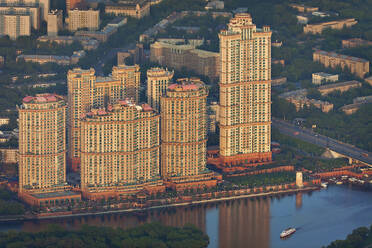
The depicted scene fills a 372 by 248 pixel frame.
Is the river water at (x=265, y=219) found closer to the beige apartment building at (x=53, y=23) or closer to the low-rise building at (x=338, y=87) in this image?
the low-rise building at (x=338, y=87)

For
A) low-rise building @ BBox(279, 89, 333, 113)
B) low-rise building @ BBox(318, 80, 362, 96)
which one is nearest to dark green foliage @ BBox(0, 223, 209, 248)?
low-rise building @ BBox(279, 89, 333, 113)

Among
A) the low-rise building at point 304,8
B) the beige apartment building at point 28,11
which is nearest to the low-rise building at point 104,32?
the beige apartment building at point 28,11

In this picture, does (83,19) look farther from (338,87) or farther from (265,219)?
(265,219)

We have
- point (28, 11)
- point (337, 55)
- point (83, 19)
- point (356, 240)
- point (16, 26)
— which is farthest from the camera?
point (83, 19)

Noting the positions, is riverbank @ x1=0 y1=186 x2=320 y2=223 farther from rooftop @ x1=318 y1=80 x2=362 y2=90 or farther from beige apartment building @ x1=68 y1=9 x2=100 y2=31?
beige apartment building @ x1=68 y1=9 x2=100 y2=31

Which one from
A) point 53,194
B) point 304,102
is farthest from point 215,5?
point 53,194

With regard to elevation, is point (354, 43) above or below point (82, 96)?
above

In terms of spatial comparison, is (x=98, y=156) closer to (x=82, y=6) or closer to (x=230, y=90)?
(x=230, y=90)
